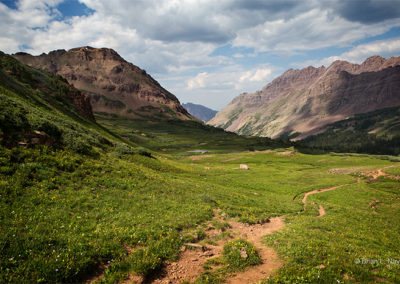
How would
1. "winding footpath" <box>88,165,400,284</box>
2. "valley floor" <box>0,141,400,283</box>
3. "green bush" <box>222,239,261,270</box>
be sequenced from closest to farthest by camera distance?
1. "valley floor" <box>0,141,400,283</box>
2. "winding footpath" <box>88,165,400,284</box>
3. "green bush" <box>222,239,261,270</box>

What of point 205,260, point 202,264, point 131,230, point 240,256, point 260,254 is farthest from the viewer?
A: point 131,230

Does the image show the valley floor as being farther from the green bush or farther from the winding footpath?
the green bush

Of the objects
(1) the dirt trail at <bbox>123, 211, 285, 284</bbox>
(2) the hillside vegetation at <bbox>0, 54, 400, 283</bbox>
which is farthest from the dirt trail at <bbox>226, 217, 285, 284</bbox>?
(2) the hillside vegetation at <bbox>0, 54, 400, 283</bbox>

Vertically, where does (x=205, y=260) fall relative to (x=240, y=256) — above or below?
below

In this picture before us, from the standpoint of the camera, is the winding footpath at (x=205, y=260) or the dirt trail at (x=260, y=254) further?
the dirt trail at (x=260, y=254)

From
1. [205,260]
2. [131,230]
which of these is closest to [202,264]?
[205,260]

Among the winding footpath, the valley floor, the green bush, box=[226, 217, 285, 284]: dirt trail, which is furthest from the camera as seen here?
the green bush

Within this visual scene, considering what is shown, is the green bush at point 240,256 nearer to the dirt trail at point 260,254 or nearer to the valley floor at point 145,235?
→ the valley floor at point 145,235

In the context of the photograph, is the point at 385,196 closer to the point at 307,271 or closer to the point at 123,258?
the point at 307,271

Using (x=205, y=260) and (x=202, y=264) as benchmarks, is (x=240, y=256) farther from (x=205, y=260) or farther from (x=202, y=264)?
(x=202, y=264)

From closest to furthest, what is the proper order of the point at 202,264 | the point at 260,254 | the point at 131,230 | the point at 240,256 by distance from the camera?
the point at 202,264, the point at 240,256, the point at 260,254, the point at 131,230

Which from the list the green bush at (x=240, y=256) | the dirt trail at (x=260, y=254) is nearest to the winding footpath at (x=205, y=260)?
the dirt trail at (x=260, y=254)

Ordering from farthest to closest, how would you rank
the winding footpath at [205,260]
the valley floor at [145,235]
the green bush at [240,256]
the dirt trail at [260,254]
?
1. the green bush at [240,256]
2. the dirt trail at [260,254]
3. the winding footpath at [205,260]
4. the valley floor at [145,235]

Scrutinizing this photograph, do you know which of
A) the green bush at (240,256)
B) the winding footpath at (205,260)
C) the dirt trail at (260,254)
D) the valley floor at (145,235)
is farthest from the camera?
the green bush at (240,256)
